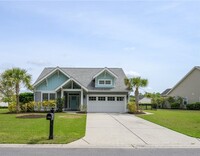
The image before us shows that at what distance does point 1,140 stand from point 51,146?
7.64ft

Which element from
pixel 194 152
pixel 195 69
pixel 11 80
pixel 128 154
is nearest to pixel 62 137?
pixel 128 154

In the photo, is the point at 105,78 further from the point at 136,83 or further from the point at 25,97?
the point at 25,97

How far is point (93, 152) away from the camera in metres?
9.83

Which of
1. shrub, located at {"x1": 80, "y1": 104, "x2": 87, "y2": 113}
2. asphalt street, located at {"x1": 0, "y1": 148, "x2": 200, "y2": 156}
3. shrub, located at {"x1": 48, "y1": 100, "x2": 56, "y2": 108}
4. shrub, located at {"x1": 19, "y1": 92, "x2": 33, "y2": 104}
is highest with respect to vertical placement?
shrub, located at {"x1": 19, "y1": 92, "x2": 33, "y2": 104}

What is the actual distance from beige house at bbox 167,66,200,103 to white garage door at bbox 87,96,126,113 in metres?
16.4

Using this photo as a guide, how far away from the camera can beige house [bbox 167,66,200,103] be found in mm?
47062

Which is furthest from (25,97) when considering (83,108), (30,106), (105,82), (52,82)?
(105,82)

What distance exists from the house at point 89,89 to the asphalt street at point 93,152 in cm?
2482

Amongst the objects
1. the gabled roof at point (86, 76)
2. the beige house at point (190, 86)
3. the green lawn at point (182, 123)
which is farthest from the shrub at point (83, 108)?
the beige house at point (190, 86)

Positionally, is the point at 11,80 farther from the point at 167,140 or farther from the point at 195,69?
the point at 195,69

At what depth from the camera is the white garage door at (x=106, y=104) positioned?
35938 millimetres

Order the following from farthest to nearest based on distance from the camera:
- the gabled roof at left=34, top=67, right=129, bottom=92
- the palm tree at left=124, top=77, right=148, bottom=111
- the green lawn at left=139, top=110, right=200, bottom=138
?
the gabled roof at left=34, top=67, right=129, bottom=92 < the palm tree at left=124, top=77, right=148, bottom=111 < the green lawn at left=139, top=110, right=200, bottom=138

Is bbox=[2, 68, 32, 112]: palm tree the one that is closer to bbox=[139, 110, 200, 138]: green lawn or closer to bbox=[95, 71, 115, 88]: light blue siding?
bbox=[95, 71, 115, 88]: light blue siding

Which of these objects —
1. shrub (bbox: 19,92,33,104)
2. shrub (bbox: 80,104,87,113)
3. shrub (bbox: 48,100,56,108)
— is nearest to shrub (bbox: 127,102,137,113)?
shrub (bbox: 80,104,87,113)
